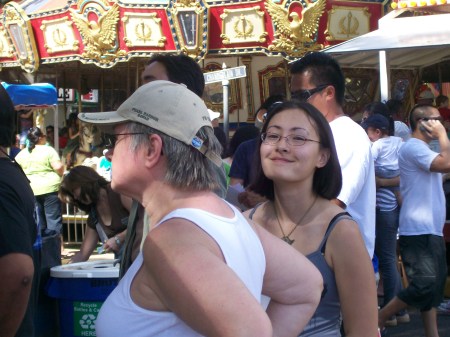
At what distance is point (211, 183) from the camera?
195 centimetres

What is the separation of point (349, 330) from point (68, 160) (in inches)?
537

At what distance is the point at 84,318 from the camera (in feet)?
13.4

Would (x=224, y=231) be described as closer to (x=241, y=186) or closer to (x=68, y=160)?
(x=241, y=186)

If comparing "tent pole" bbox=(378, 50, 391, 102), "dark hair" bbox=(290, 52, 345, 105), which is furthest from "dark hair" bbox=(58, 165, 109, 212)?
"tent pole" bbox=(378, 50, 391, 102)

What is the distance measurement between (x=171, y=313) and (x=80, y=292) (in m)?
2.49

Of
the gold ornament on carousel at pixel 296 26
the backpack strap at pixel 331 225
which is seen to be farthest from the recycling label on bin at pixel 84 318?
the gold ornament on carousel at pixel 296 26

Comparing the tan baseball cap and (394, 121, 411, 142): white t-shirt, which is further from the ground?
the tan baseball cap

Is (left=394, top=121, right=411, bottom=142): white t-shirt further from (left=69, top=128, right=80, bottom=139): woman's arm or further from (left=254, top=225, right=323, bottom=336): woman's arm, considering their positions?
(left=69, top=128, right=80, bottom=139): woman's arm

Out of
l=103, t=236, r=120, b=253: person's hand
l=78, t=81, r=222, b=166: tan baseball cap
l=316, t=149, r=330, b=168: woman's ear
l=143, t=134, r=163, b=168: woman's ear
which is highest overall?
l=78, t=81, r=222, b=166: tan baseball cap

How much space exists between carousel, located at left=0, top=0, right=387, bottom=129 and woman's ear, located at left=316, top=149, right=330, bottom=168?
28.8ft

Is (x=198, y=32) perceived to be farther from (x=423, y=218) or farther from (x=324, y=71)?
(x=324, y=71)

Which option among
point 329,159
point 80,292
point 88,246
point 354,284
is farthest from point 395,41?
point 354,284

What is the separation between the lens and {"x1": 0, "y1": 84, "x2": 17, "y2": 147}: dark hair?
283cm

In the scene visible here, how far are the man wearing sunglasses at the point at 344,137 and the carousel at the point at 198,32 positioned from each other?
789cm
